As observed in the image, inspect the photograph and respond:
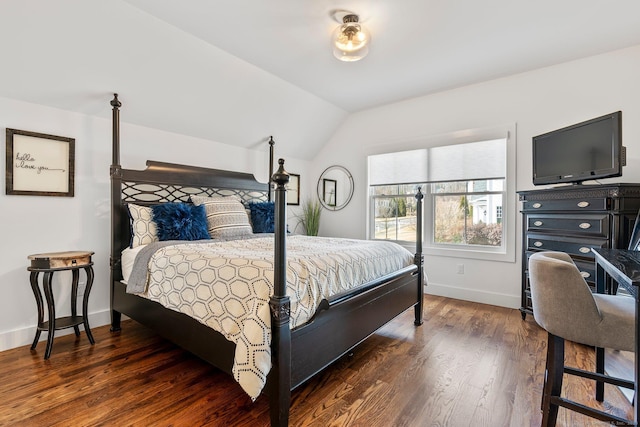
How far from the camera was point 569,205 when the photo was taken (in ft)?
8.74

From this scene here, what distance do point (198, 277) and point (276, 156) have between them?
3.09 m

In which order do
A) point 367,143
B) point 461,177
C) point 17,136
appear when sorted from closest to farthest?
point 17,136, point 461,177, point 367,143

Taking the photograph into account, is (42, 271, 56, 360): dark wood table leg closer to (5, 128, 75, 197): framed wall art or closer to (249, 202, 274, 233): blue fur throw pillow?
(5, 128, 75, 197): framed wall art

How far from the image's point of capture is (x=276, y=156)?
4.68m

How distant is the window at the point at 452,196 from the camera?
3.61 meters

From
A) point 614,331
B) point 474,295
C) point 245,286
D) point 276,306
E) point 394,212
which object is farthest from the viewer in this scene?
point 394,212

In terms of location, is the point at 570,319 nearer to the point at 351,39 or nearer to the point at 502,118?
the point at 351,39

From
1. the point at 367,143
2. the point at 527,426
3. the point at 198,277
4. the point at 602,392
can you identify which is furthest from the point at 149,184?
the point at 602,392

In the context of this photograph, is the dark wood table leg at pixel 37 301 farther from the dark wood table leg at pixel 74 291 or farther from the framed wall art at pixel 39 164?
the framed wall art at pixel 39 164

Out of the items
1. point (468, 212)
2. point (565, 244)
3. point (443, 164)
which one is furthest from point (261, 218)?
point (565, 244)

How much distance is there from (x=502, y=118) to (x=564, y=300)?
2798mm

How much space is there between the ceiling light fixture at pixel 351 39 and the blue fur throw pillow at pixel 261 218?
6.27 ft

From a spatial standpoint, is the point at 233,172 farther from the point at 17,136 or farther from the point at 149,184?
the point at 17,136

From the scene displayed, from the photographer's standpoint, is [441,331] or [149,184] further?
[149,184]
